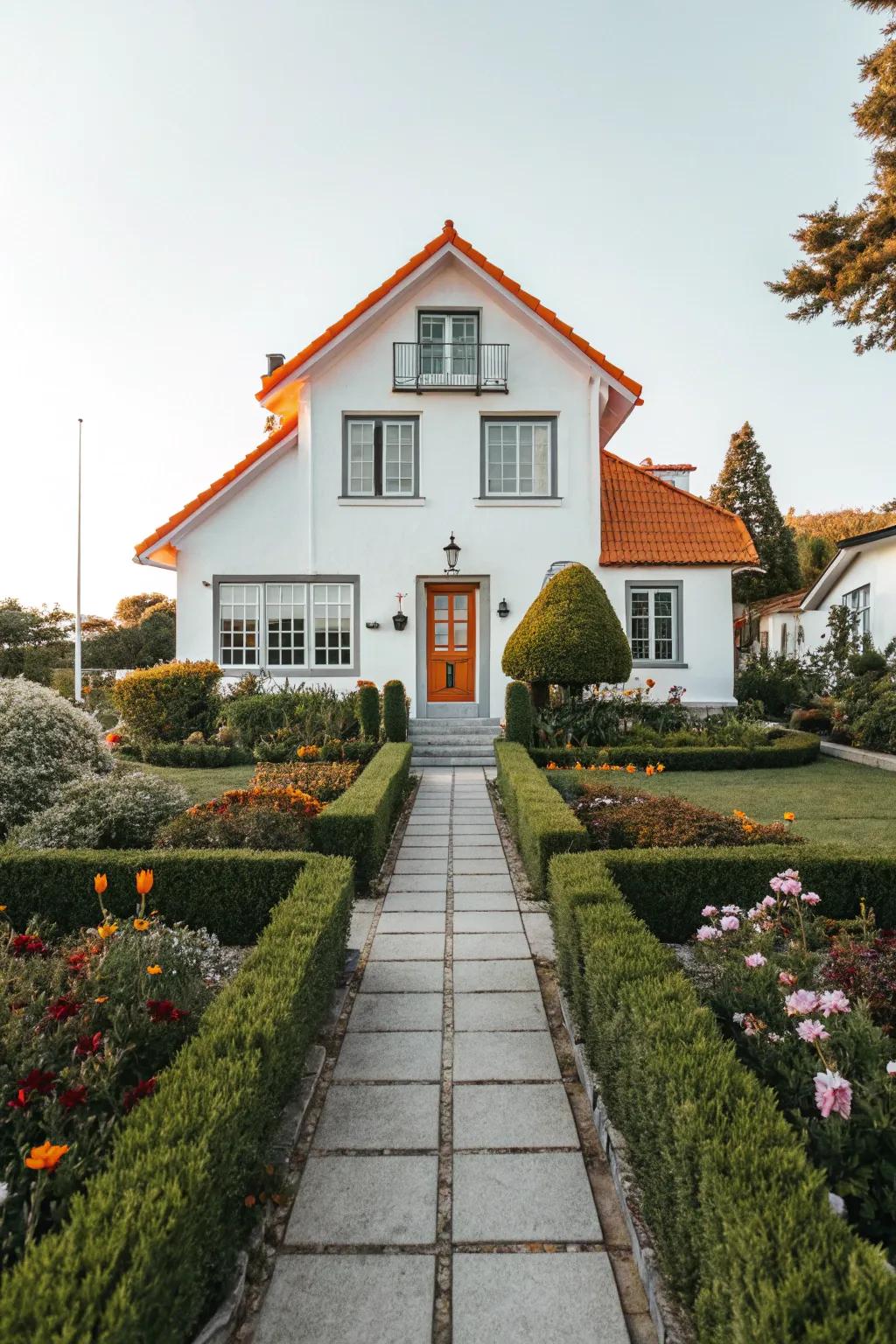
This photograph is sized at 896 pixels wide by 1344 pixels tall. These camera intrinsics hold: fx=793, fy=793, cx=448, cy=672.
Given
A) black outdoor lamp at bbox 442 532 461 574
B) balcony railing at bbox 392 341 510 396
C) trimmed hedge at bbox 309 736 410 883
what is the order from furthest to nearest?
balcony railing at bbox 392 341 510 396 → black outdoor lamp at bbox 442 532 461 574 → trimmed hedge at bbox 309 736 410 883

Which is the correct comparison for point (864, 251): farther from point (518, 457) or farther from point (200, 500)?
point (200, 500)

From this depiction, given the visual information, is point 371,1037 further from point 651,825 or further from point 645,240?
point 645,240

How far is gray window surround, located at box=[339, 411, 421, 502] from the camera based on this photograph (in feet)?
51.8

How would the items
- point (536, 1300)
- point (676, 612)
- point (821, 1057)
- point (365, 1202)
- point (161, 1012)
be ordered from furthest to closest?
point (676, 612)
point (161, 1012)
point (365, 1202)
point (821, 1057)
point (536, 1300)

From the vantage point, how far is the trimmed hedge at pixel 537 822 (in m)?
5.68

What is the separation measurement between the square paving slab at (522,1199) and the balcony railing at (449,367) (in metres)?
14.7

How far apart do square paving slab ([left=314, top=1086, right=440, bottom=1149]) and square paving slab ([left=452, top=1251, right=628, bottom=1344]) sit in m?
0.65

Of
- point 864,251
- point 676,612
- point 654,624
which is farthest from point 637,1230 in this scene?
point 864,251

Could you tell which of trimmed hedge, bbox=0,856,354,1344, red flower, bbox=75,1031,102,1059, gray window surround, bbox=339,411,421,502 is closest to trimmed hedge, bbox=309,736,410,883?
trimmed hedge, bbox=0,856,354,1344

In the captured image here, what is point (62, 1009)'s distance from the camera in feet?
9.26

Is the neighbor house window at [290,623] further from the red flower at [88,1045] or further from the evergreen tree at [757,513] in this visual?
the evergreen tree at [757,513]

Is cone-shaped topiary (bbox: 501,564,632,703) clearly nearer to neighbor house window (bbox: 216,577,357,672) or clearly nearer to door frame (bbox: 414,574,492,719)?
door frame (bbox: 414,574,492,719)

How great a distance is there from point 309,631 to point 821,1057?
14.2 meters

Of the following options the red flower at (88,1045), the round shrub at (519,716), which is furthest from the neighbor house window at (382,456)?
the red flower at (88,1045)
